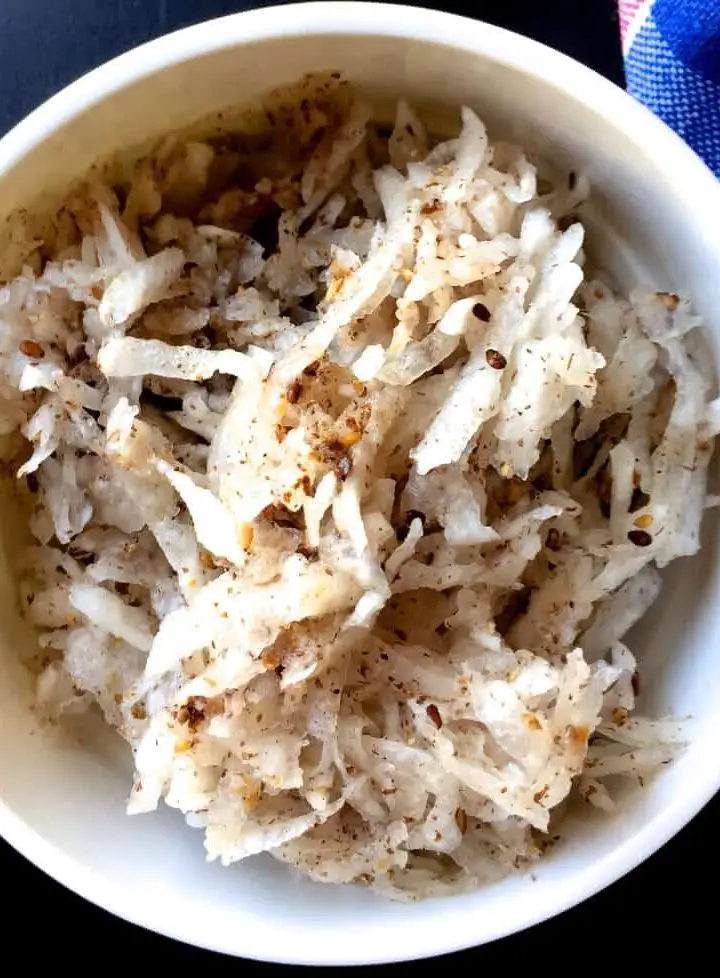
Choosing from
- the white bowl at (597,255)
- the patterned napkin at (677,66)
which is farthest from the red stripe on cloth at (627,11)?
the white bowl at (597,255)

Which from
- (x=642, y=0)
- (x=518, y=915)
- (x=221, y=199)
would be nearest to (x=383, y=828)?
(x=518, y=915)

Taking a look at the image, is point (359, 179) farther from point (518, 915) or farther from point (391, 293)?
point (518, 915)

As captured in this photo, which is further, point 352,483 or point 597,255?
point 597,255

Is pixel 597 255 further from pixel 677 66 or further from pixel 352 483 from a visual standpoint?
pixel 352 483

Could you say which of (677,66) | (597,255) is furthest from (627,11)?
(597,255)

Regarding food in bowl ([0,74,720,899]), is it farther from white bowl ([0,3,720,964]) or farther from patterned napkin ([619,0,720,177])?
patterned napkin ([619,0,720,177])
